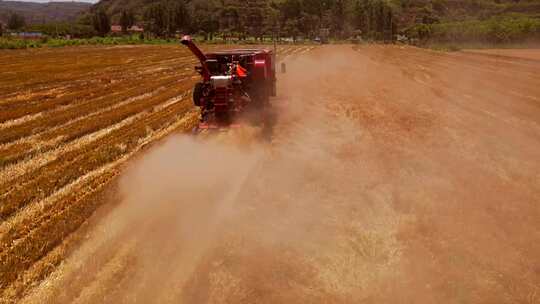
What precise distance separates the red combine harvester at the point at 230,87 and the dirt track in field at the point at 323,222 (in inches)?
26.9

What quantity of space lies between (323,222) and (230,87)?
486 centimetres

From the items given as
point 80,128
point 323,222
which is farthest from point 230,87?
point 323,222

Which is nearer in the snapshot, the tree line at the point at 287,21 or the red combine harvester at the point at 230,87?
the red combine harvester at the point at 230,87

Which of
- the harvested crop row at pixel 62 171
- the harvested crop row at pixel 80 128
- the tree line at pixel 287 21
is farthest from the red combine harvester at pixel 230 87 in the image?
the tree line at pixel 287 21

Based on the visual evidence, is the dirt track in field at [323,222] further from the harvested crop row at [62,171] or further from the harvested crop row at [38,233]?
the harvested crop row at [62,171]

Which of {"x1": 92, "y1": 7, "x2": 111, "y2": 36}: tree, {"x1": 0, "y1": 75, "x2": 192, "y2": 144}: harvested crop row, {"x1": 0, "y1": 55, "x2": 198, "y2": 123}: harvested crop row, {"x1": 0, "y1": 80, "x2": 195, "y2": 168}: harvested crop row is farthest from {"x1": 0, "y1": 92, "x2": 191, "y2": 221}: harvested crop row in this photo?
{"x1": 92, "y1": 7, "x2": 111, "y2": 36}: tree

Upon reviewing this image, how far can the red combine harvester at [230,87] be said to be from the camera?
916cm

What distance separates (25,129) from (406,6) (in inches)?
5961

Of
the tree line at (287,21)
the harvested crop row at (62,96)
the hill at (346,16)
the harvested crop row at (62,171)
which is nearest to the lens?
the harvested crop row at (62,171)

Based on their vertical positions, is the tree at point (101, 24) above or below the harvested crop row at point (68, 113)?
above

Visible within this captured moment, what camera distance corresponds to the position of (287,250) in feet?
15.6

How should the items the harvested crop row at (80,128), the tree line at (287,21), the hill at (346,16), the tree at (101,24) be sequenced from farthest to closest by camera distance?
the tree at (101,24), the tree line at (287,21), the hill at (346,16), the harvested crop row at (80,128)

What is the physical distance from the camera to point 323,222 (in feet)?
17.7

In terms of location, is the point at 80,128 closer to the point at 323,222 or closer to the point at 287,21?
the point at 323,222
